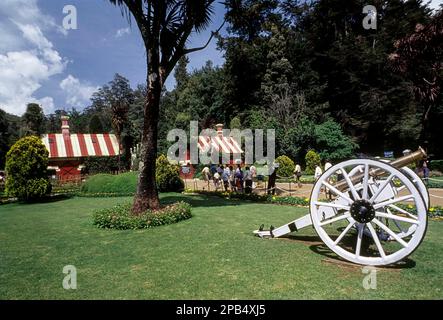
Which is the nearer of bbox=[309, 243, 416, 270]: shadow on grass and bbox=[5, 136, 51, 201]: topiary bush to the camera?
bbox=[309, 243, 416, 270]: shadow on grass

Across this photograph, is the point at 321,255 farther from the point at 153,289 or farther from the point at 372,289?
the point at 153,289

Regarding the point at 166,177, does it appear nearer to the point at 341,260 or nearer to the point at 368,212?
the point at 341,260

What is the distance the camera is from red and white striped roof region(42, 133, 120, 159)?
30219 mm

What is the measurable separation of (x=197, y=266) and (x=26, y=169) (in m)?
14.0

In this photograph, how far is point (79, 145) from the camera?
31.9 meters

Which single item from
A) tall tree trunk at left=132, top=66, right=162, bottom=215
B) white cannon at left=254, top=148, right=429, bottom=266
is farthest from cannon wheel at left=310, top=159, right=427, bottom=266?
tall tree trunk at left=132, top=66, right=162, bottom=215

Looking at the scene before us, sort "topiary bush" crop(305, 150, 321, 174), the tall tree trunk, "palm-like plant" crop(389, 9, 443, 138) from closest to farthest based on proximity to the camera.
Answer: the tall tree trunk
"palm-like plant" crop(389, 9, 443, 138)
"topiary bush" crop(305, 150, 321, 174)

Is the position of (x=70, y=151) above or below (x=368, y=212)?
above

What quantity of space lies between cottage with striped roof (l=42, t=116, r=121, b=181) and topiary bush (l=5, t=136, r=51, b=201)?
1258 cm

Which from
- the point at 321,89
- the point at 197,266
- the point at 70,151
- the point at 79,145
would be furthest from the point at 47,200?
the point at 321,89

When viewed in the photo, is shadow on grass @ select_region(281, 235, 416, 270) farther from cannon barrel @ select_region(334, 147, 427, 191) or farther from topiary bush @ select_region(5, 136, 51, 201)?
topiary bush @ select_region(5, 136, 51, 201)

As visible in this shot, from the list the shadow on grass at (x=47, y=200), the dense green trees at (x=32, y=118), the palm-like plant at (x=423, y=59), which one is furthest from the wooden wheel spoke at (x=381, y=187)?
the dense green trees at (x=32, y=118)

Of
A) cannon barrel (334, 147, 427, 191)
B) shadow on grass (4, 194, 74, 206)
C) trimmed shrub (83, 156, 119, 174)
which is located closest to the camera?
cannon barrel (334, 147, 427, 191)
